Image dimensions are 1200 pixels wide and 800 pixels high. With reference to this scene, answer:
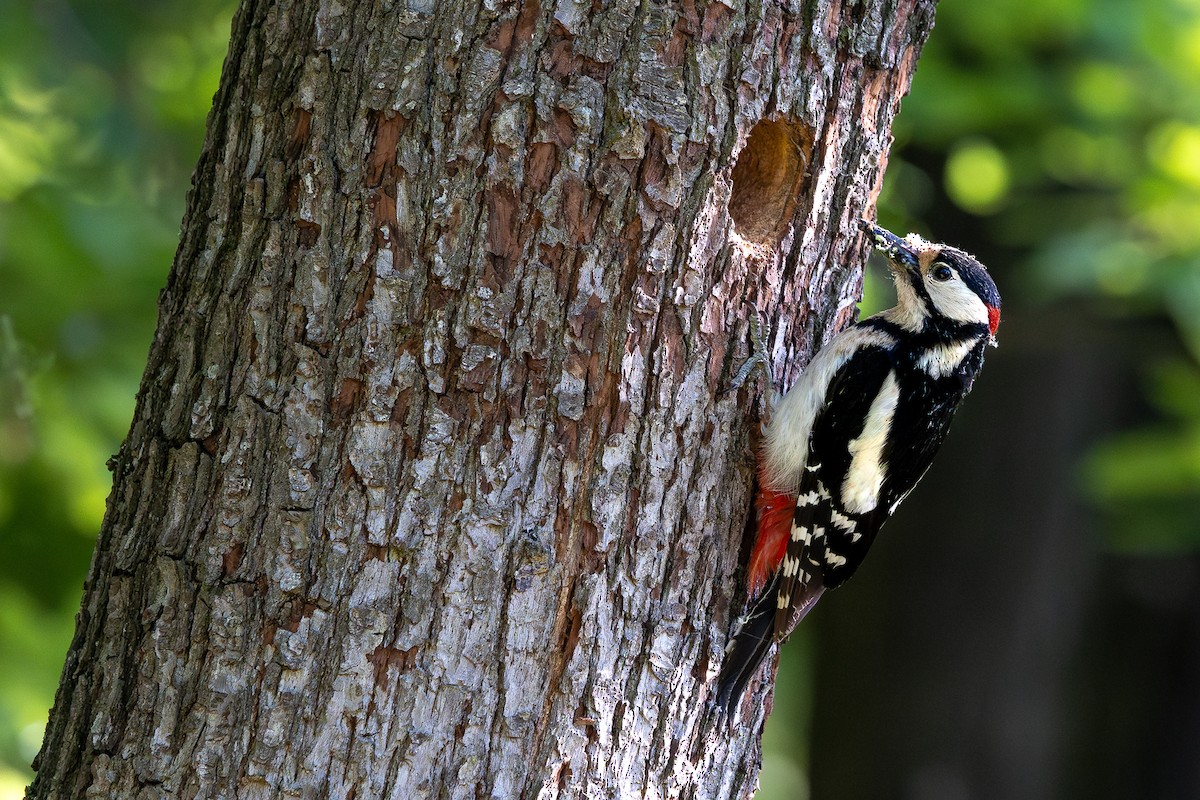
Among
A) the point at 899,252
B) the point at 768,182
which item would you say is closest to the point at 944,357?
the point at 899,252

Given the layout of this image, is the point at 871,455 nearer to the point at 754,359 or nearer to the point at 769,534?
the point at 769,534

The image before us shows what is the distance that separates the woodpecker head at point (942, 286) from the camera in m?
3.72

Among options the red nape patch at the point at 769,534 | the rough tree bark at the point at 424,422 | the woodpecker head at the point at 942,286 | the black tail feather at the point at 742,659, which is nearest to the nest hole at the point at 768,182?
the rough tree bark at the point at 424,422

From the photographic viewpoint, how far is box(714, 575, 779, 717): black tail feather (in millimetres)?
2650

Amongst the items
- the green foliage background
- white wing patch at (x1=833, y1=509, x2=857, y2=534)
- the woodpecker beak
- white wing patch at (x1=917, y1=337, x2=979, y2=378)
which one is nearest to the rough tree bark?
white wing patch at (x1=833, y1=509, x2=857, y2=534)

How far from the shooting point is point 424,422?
7.60 feet

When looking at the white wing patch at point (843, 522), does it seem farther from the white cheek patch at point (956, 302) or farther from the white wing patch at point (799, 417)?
the white cheek patch at point (956, 302)

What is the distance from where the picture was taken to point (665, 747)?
2523 mm

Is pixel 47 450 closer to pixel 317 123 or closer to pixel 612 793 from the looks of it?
pixel 317 123

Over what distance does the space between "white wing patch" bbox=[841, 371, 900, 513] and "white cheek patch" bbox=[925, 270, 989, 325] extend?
1.17 feet

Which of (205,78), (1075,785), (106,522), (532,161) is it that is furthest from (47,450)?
(1075,785)

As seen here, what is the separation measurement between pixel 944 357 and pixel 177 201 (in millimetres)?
3198

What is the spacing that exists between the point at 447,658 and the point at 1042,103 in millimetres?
4272

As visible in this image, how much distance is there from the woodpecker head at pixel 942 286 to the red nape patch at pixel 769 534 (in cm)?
94
